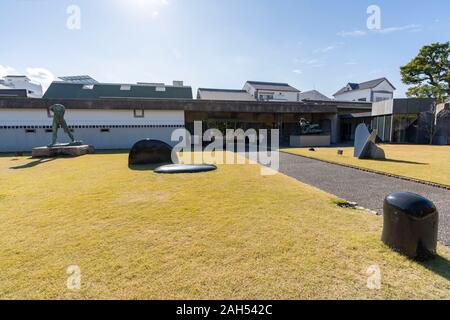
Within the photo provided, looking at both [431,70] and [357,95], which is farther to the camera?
[357,95]

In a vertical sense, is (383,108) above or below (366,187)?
above

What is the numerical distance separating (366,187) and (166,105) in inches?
640

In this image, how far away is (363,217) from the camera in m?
3.99

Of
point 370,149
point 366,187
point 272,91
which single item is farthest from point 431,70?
point 366,187

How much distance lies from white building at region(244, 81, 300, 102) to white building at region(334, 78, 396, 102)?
12.4 m

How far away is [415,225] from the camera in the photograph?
266cm

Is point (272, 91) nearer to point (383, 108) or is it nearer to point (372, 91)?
point (383, 108)

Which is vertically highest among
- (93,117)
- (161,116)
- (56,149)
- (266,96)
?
(266,96)

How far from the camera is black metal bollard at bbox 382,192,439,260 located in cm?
264

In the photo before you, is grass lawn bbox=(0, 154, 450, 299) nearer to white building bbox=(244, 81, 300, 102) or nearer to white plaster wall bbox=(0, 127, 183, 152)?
white plaster wall bbox=(0, 127, 183, 152)

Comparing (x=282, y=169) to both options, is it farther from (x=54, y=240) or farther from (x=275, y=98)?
(x=275, y=98)

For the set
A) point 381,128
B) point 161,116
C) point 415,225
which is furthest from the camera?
point 381,128

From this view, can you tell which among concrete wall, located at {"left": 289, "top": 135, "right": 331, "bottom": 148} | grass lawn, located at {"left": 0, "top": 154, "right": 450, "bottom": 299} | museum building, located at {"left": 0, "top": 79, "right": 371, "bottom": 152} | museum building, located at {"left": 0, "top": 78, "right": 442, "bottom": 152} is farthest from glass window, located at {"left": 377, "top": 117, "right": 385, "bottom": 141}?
grass lawn, located at {"left": 0, "top": 154, "right": 450, "bottom": 299}

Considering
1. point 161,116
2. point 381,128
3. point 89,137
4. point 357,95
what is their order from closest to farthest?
1. point 89,137
2. point 161,116
3. point 381,128
4. point 357,95
